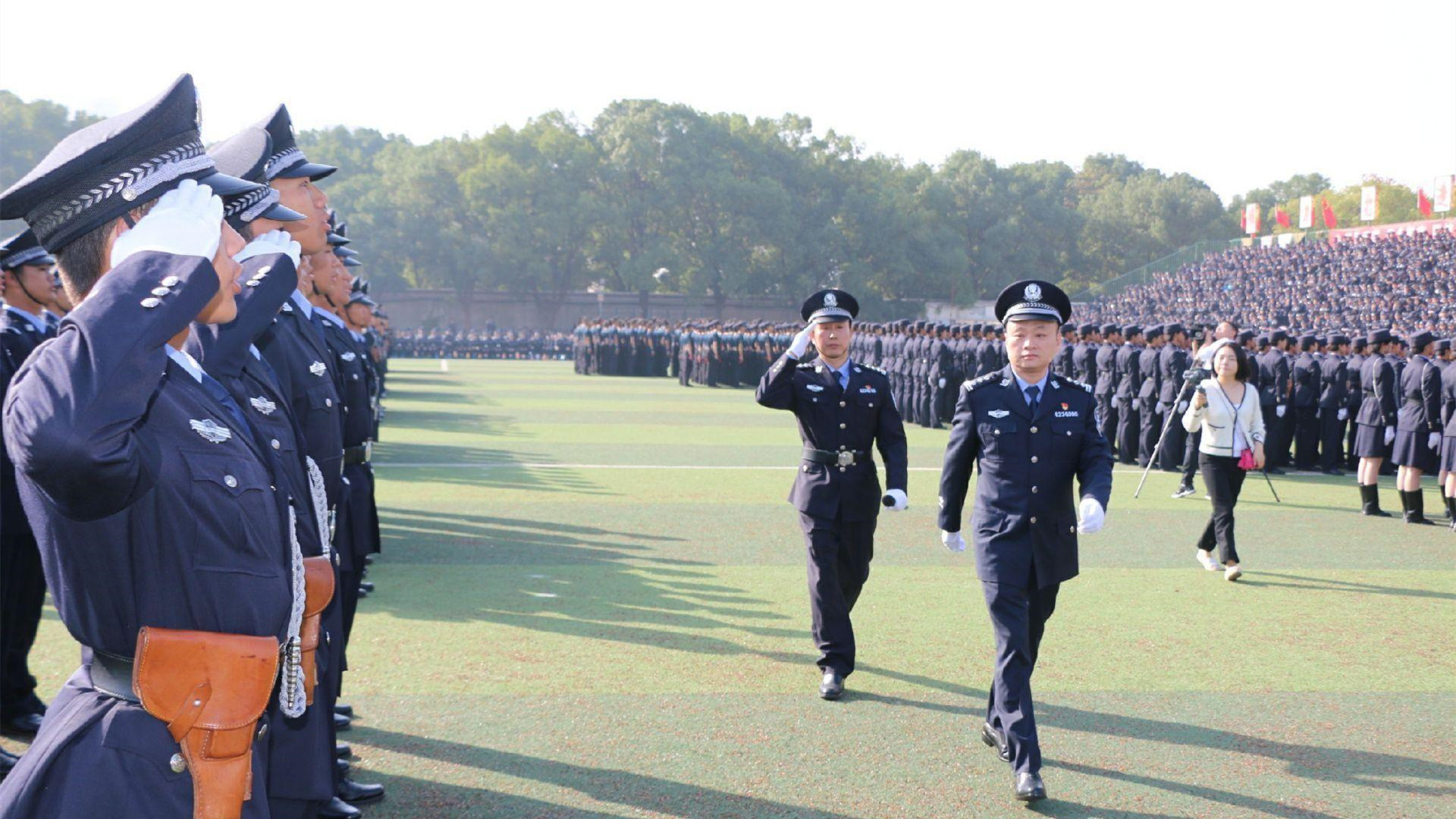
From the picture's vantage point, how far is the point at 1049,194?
281 ft

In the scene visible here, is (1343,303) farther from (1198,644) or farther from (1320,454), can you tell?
(1198,644)

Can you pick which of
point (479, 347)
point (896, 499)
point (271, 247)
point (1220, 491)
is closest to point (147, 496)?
point (271, 247)

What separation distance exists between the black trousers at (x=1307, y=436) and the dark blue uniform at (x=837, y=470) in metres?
12.5

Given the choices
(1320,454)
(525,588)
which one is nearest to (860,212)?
(1320,454)

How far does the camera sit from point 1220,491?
9398 mm

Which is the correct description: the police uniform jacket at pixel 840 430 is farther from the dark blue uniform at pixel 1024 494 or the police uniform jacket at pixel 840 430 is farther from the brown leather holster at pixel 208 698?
the brown leather holster at pixel 208 698

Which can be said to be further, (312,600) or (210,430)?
(312,600)

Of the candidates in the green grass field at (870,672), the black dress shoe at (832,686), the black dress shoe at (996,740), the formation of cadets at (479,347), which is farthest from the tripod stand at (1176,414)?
the formation of cadets at (479,347)

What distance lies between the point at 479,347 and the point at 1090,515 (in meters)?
55.7

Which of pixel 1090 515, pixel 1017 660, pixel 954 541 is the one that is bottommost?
pixel 1017 660

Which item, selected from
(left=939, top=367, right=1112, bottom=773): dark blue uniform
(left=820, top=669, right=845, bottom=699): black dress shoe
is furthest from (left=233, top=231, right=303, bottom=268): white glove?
(left=820, top=669, right=845, bottom=699): black dress shoe

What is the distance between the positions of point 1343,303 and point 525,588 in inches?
1521

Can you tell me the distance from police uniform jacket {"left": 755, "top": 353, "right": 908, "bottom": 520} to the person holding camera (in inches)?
139

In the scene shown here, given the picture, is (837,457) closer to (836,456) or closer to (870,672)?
(836,456)
